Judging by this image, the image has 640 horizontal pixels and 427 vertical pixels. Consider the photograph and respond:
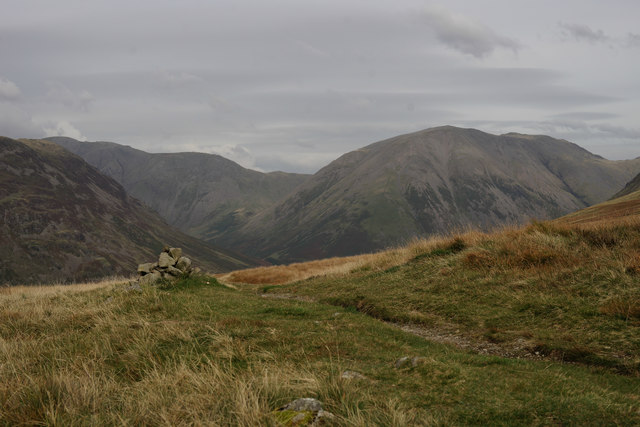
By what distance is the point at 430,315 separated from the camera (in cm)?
1623

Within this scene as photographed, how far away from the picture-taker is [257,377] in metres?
8.09

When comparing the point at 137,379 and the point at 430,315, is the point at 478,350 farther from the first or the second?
the point at 137,379

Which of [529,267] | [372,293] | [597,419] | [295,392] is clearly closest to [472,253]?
[529,267]

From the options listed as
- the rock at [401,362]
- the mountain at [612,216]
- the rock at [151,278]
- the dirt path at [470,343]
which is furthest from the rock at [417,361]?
the rock at [151,278]

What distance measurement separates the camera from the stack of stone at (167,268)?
79.4ft

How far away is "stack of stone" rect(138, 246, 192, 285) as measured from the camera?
952 inches

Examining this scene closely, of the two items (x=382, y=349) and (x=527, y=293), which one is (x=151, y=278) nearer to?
(x=382, y=349)

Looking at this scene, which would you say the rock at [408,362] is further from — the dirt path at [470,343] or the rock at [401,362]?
the dirt path at [470,343]

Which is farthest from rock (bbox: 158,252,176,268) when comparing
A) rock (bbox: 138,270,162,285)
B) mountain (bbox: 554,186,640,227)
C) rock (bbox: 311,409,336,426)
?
mountain (bbox: 554,186,640,227)

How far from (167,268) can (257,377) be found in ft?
61.8

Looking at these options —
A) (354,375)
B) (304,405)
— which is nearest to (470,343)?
(354,375)

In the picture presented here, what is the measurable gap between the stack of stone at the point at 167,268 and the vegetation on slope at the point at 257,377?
28.8 ft

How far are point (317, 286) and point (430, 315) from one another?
1181 centimetres

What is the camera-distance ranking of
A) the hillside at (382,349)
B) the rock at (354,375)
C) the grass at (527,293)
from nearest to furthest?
the hillside at (382,349), the rock at (354,375), the grass at (527,293)
